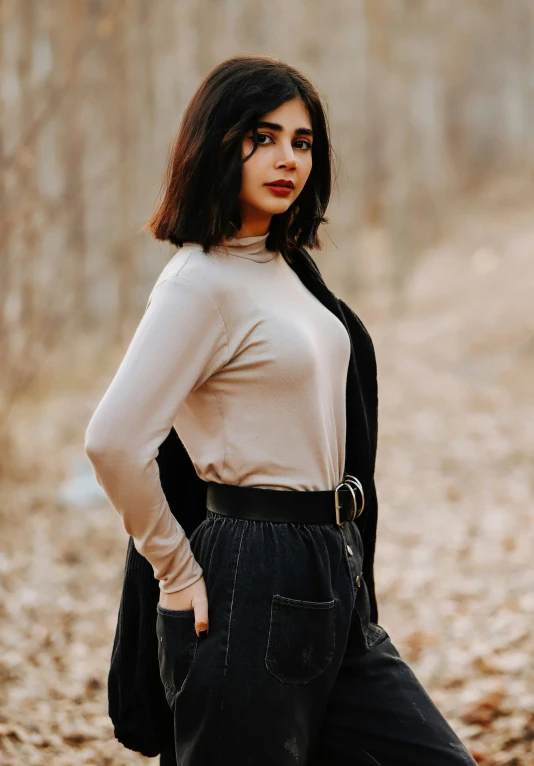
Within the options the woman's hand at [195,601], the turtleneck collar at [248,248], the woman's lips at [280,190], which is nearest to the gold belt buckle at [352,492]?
the woman's hand at [195,601]

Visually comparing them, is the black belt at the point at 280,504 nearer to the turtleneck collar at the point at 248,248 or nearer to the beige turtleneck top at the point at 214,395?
the beige turtleneck top at the point at 214,395

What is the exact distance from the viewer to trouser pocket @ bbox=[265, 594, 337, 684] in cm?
200

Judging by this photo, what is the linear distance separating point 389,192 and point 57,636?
14047 mm

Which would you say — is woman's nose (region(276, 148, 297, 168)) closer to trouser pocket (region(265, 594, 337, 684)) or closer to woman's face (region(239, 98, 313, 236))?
woman's face (region(239, 98, 313, 236))

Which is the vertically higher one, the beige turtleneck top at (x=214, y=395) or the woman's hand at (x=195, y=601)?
the beige turtleneck top at (x=214, y=395)

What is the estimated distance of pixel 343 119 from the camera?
54.6 ft

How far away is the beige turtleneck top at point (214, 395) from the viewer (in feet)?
6.36

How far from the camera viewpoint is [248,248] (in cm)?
220

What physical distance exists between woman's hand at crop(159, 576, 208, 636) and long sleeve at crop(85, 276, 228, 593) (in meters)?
0.02

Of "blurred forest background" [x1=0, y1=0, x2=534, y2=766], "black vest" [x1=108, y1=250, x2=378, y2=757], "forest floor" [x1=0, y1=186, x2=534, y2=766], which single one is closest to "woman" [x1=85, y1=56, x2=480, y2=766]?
"black vest" [x1=108, y1=250, x2=378, y2=757]

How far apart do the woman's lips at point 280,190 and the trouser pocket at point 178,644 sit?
938mm

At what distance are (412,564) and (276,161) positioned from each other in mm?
4674

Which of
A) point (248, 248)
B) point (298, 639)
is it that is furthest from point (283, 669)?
point (248, 248)

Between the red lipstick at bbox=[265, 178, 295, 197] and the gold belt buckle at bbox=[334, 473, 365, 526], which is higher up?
the red lipstick at bbox=[265, 178, 295, 197]
